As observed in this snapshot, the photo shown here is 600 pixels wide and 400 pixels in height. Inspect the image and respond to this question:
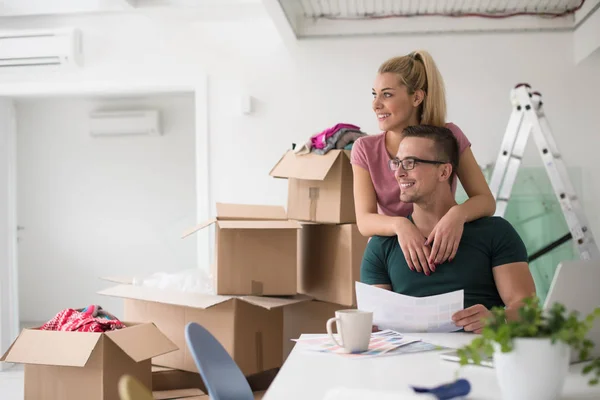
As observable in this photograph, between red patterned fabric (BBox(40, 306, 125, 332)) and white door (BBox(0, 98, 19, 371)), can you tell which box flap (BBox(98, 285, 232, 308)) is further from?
white door (BBox(0, 98, 19, 371))

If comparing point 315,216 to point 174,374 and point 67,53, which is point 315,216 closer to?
point 174,374

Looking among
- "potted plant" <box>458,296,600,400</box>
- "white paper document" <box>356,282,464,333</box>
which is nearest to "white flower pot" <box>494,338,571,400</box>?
"potted plant" <box>458,296,600,400</box>

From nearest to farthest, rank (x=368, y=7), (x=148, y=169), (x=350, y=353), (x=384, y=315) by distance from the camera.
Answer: (x=350, y=353)
(x=384, y=315)
(x=368, y=7)
(x=148, y=169)

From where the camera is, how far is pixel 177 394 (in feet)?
9.13

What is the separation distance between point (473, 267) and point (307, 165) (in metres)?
1.28

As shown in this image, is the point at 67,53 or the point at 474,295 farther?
the point at 67,53

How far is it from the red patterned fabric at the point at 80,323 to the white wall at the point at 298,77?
1688 millimetres

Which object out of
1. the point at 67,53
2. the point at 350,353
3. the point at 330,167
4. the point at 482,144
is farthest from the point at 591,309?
the point at 67,53

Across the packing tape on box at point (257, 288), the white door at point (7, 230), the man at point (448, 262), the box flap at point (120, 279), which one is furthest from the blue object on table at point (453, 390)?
the white door at point (7, 230)

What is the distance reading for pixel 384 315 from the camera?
1.67 metres

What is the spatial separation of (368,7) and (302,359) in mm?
2946

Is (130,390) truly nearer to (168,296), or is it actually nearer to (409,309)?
(409,309)

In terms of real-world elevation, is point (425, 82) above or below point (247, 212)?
above

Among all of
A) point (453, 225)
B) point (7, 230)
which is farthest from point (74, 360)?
point (7, 230)
